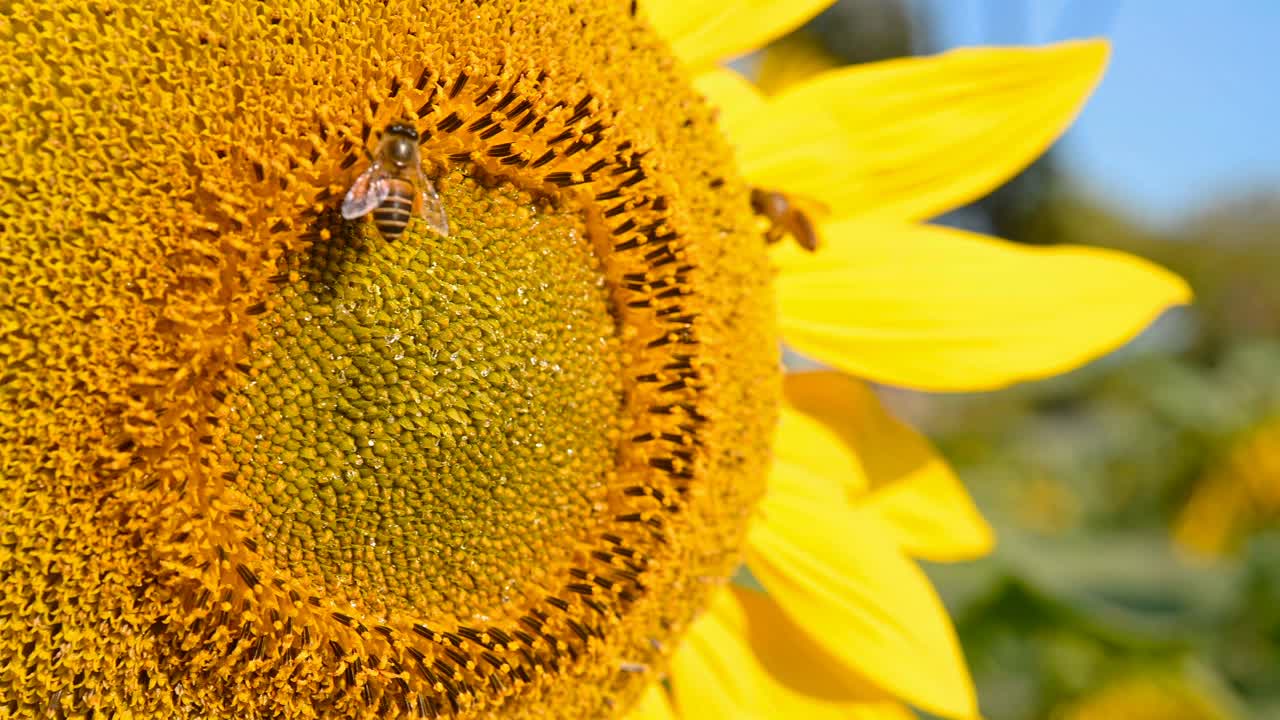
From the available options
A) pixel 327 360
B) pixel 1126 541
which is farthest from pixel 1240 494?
pixel 327 360

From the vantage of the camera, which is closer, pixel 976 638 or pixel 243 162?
pixel 243 162

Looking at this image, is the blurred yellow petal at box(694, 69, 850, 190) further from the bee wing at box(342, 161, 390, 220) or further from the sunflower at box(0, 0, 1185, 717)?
the bee wing at box(342, 161, 390, 220)

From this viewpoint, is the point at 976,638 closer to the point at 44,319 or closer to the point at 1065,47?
the point at 1065,47

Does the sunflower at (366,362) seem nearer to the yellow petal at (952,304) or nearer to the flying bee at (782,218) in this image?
the flying bee at (782,218)

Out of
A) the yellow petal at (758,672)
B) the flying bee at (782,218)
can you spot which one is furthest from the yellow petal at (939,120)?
the yellow petal at (758,672)

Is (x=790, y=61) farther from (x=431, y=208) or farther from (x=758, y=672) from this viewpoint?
(x=431, y=208)

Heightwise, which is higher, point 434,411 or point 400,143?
point 400,143

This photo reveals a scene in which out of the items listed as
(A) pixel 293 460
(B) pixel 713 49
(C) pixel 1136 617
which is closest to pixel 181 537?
(A) pixel 293 460
